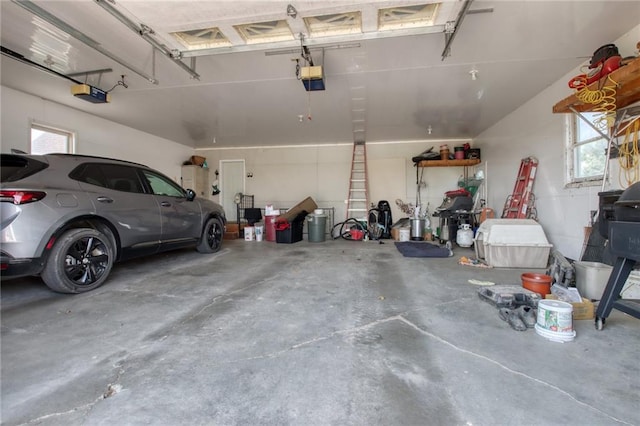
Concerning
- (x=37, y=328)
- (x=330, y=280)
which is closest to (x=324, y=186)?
(x=330, y=280)

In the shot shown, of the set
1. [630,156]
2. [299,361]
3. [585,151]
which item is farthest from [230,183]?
[630,156]

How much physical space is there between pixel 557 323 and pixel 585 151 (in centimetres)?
300

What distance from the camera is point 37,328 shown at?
75.4 inches

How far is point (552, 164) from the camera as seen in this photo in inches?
158

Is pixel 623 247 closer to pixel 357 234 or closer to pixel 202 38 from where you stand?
pixel 202 38

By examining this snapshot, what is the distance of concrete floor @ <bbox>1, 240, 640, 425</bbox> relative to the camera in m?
1.12

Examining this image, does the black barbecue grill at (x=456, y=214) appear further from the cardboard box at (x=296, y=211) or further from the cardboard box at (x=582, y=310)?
the cardboard box at (x=582, y=310)

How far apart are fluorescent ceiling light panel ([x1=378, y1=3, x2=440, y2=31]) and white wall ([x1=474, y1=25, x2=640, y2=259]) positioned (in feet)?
7.27

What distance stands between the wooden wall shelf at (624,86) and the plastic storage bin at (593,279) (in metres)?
1.63

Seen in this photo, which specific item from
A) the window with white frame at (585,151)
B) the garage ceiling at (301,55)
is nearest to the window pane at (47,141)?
the garage ceiling at (301,55)

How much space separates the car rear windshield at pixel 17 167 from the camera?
2.22 metres

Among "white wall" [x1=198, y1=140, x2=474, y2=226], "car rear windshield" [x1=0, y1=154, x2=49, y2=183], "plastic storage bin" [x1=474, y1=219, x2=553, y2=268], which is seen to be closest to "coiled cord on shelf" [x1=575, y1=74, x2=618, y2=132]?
"plastic storage bin" [x1=474, y1=219, x2=553, y2=268]

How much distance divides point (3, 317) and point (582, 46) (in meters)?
6.05

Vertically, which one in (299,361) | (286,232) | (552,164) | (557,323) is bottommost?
(299,361)
